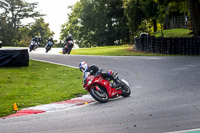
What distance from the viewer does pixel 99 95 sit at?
33.4 feet

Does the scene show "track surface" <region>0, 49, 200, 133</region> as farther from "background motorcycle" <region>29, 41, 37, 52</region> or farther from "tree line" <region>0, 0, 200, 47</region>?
"tree line" <region>0, 0, 200, 47</region>

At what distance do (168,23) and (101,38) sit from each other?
24.5 meters

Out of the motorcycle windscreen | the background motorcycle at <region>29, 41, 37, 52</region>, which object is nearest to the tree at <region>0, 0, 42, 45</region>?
the background motorcycle at <region>29, 41, 37, 52</region>

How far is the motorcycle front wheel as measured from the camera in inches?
396

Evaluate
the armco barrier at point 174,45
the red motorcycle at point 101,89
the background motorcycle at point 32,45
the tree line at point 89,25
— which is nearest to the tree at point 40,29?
the tree line at point 89,25

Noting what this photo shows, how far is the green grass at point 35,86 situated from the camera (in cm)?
1102

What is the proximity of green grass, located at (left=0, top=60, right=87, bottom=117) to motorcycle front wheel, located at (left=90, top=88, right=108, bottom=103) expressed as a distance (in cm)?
152

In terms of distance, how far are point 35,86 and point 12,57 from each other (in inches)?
279

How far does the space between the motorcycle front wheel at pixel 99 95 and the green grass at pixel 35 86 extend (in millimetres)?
1517

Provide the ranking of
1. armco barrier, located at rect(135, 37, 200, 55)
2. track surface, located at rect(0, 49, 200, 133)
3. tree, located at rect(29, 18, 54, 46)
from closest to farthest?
track surface, located at rect(0, 49, 200, 133) < armco barrier, located at rect(135, 37, 200, 55) < tree, located at rect(29, 18, 54, 46)

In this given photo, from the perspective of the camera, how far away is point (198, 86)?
12.2 m

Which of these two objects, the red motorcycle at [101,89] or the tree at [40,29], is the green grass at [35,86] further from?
the tree at [40,29]

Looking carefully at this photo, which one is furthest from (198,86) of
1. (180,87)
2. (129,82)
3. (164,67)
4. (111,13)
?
(111,13)

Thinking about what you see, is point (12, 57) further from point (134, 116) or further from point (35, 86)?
point (134, 116)
